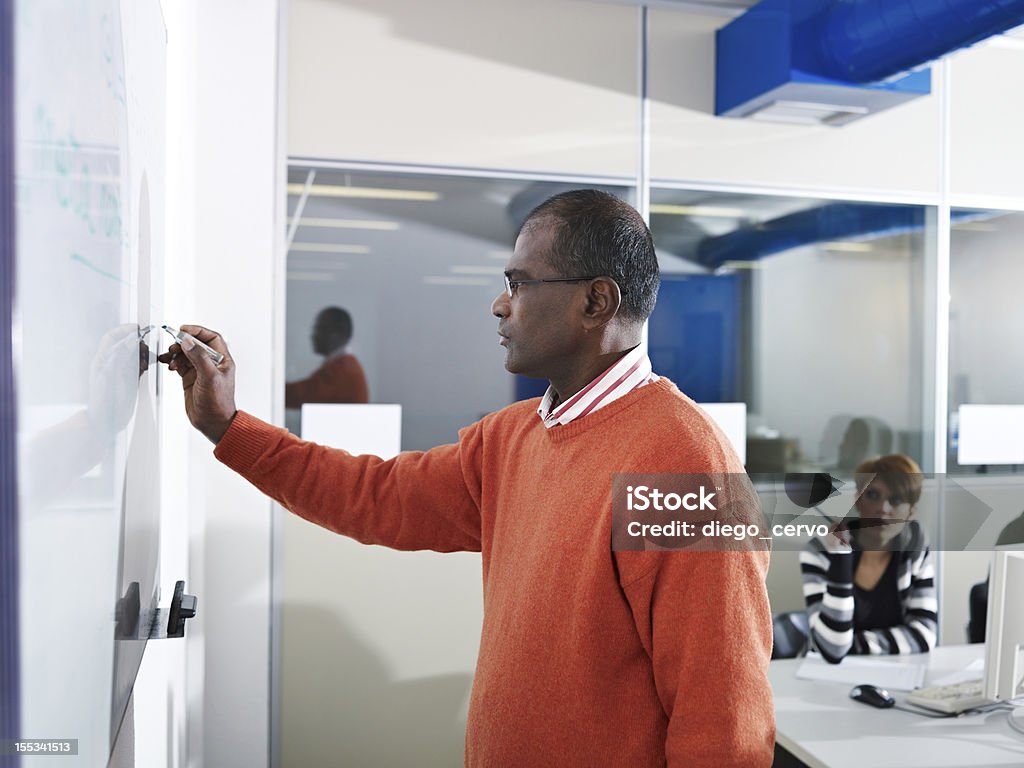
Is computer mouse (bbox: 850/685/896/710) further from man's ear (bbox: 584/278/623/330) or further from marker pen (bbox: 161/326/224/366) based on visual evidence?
marker pen (bbox: 161/326/224/366)

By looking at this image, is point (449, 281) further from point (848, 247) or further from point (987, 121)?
point (987, 121)

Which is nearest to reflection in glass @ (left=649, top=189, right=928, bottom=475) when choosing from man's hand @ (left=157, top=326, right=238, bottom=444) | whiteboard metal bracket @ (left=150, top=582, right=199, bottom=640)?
man's hand @ (left=157, top=326, right=238, bottom=444)

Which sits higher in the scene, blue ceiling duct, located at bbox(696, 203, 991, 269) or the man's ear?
blue ceiling duct, located at bbox(696, 203, 991, 269)

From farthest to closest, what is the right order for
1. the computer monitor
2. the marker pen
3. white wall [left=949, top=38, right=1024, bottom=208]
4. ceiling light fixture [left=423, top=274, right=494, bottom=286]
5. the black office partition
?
1. white wall [left=949, top=38, right=1024, bottom=208]
2. ceiling light fixture [left=423, top=274, right=494, bottom=286]
3. the computer monitor
4. the marker pen
5. the black office partition

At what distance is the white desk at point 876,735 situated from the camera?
5.88 ft

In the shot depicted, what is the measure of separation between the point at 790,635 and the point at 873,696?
2.40 ft

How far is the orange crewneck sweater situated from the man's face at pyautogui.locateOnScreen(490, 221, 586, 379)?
0.12m

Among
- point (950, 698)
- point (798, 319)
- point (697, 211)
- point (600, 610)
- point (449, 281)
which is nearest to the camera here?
point (600, 610)

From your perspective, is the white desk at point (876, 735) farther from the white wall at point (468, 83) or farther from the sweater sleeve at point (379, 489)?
the white wall at point (468, 83)

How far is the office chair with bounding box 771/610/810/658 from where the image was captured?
278 cm

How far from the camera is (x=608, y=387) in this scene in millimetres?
1380

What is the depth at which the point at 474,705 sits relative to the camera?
143 cm

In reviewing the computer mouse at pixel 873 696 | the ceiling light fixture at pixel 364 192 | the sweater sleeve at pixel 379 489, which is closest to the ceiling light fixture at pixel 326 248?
the ceiling light fixture at pixel 364 192

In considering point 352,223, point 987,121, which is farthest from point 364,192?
point 987,121
